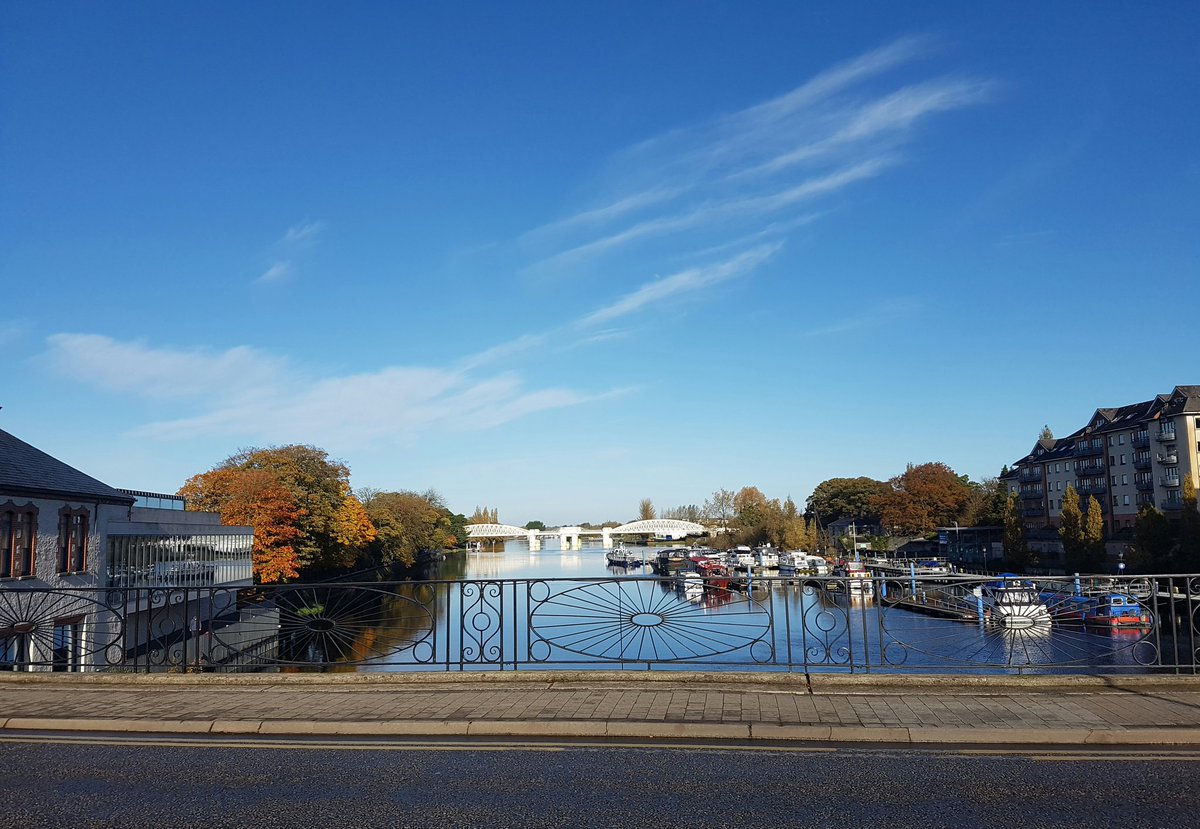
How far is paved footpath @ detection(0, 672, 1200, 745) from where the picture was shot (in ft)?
27.3

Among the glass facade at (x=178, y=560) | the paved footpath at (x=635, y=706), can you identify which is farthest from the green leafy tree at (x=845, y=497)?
the paved footpath at (x=635, y=706)

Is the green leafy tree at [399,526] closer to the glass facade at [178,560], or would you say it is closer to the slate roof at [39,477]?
the glass facade at [178,560]

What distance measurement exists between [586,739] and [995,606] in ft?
27.0

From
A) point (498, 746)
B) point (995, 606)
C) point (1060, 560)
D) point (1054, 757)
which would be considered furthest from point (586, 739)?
point (1060, 560)

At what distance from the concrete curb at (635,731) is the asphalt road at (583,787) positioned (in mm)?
294

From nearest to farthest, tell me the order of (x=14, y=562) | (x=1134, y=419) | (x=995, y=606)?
(x=995, y=606), (x=14, y=562), (x=1134, y=419)

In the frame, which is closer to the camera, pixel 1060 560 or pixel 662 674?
pixel 662 674

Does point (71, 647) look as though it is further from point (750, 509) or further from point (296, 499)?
point (750, 509)

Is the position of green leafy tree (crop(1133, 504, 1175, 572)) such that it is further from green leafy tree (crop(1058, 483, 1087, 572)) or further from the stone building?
the stone building

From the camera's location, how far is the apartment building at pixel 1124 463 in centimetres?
7562

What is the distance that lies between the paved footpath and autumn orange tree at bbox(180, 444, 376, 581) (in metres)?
51.0

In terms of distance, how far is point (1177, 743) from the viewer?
7875 mm

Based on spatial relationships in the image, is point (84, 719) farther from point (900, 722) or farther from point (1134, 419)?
point (1134, 419)

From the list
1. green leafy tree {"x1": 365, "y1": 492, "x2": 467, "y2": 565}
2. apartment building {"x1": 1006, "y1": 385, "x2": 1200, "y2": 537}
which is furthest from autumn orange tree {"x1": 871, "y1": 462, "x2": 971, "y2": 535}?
green leafy tree {"x1": 365, "y1": 492, "x2": 467, "y2": 565}
